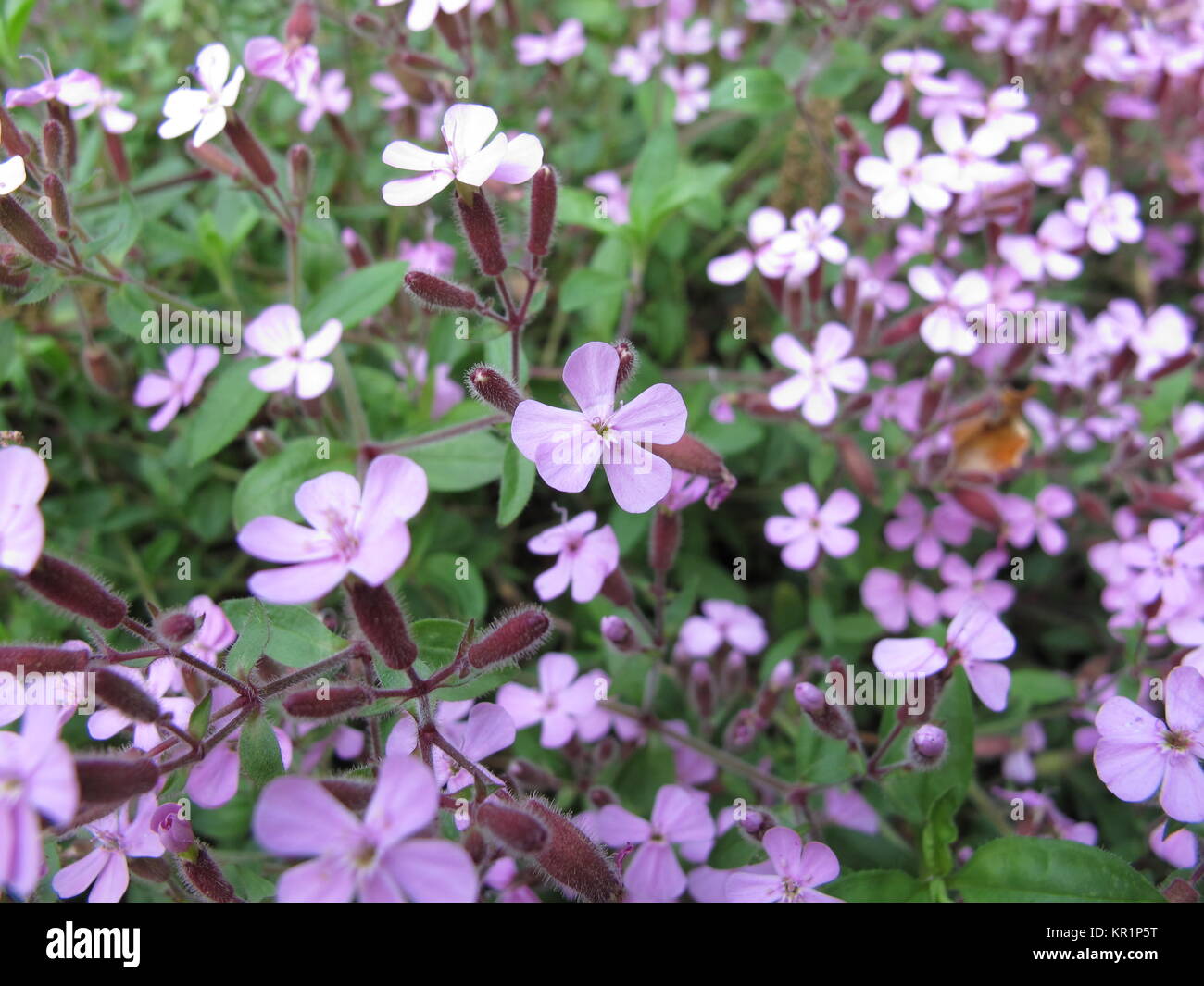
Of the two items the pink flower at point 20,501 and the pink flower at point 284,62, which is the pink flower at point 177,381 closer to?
the pink flower at point 284,62

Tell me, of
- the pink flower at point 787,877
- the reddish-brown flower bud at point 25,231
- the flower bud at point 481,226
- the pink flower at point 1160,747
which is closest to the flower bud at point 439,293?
the flower bud at point 481,226

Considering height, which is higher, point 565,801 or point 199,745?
point 199,745

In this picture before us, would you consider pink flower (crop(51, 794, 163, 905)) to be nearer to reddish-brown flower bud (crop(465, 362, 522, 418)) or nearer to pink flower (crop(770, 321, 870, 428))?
reddish-brown flower bud (crop(465, 362, 522, 418))

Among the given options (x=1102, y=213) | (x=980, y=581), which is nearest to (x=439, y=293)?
(x=980, y=581)

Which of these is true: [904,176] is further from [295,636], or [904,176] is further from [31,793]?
[31,793]

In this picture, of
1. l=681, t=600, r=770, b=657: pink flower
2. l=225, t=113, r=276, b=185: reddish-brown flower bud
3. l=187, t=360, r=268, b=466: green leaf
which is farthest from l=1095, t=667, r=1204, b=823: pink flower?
l=225, t=113, r=276, b=185: reddish-brown flower bud
